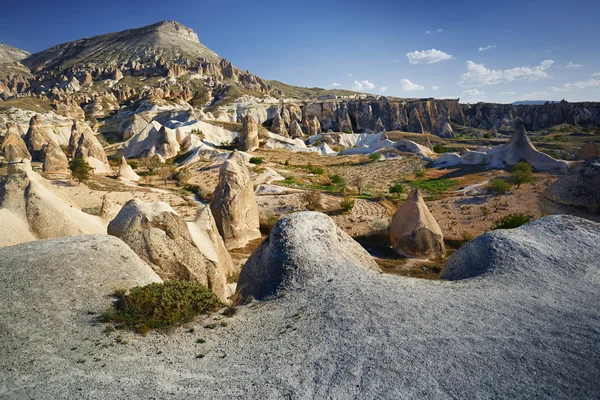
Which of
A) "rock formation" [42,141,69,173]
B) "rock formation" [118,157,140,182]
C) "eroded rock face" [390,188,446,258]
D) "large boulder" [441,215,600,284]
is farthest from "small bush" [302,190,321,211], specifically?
"rock formation" [42,141,69,173]

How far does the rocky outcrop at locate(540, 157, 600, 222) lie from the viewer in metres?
13.5

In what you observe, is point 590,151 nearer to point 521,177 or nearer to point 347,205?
point 521,177

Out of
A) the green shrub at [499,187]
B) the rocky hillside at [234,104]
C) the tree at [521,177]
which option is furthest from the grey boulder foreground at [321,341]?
the rocky hillside at [234,104]

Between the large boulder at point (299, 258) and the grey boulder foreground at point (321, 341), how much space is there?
8cm

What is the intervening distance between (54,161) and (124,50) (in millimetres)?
155903

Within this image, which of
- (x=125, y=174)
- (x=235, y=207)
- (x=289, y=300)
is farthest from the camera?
(x=125, y=174)

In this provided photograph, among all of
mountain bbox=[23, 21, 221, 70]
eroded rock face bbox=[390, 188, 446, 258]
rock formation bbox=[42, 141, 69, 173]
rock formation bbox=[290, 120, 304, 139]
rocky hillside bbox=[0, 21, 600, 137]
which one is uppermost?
mountain bbox=[23, 21, 221, 70]

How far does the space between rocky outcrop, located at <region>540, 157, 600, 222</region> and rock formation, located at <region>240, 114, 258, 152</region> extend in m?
35.1

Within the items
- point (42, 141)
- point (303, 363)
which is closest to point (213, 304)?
point (303, 363)

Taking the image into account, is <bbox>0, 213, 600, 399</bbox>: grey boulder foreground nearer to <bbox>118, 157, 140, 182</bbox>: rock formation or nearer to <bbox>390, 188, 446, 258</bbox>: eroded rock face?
<bbox>390, 188, 446, 258</bbox>: eroded rock face

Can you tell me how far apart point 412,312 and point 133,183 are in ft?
82.1

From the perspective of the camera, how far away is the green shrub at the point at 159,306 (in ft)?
17.5

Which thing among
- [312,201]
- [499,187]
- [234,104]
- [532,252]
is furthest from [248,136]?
[234,104]

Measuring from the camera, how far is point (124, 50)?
151500 mm
